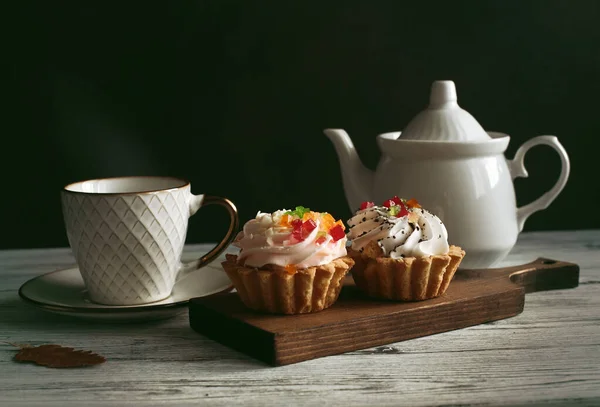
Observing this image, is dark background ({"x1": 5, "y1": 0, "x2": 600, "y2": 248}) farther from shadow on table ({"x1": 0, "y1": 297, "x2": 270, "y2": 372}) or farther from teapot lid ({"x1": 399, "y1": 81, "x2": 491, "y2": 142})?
shadow on table ({"x1": 0, "y1": 297, "x2": 270, "y2": 372})

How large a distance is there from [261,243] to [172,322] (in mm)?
216

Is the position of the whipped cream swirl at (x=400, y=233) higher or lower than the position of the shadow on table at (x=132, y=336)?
higher

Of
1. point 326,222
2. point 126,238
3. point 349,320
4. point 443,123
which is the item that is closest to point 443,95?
point 443,123

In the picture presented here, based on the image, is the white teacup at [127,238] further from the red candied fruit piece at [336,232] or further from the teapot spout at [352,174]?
the teapot spout at [352,174]

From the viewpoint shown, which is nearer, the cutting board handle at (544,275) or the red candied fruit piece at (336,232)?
the red candied fruit piece at (336,232)

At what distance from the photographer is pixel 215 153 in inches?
75.4

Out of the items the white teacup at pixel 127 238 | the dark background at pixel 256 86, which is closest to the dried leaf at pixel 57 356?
the white teacup at pixel 127 238

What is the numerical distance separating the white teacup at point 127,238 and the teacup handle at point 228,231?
0.10 ft

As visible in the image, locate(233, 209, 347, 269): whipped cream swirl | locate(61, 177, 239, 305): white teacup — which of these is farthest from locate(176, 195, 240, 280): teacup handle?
locate(233, 209, 347, 269): whipped cream swirl

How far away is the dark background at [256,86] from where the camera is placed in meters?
1.84

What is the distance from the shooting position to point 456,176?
133 centimetres

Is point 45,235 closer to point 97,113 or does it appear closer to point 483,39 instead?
point 97,113

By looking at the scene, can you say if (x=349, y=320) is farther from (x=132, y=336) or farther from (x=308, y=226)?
(x=132, y=336)

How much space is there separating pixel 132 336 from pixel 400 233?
43 centimetres
